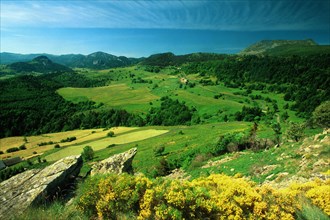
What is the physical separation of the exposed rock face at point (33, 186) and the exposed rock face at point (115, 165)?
3.17 metres

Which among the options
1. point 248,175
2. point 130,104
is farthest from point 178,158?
point 130,104

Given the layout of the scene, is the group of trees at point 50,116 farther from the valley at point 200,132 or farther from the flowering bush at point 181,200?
the flowering bush at point 181,200

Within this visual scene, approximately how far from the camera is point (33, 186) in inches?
442

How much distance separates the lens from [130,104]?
164m

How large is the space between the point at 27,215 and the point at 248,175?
18.8 m

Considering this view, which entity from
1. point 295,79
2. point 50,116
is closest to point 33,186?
point 295,79

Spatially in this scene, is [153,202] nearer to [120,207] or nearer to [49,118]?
[120,207]

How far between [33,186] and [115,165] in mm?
7948

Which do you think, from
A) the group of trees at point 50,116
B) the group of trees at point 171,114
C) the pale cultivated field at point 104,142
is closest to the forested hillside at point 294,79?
the group of trees at point 171,114

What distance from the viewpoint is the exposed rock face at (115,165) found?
17.6 m

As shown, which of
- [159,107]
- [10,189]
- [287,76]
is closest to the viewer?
[10,189]

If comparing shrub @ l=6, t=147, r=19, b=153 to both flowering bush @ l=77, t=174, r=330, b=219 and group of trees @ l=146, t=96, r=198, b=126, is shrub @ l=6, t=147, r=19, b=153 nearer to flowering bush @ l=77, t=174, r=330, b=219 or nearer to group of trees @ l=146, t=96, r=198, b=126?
group of trees @ l=146, t=96, r=198, b=126

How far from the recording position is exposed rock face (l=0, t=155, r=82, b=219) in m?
9.73

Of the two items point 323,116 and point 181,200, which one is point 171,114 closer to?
point 323,116
